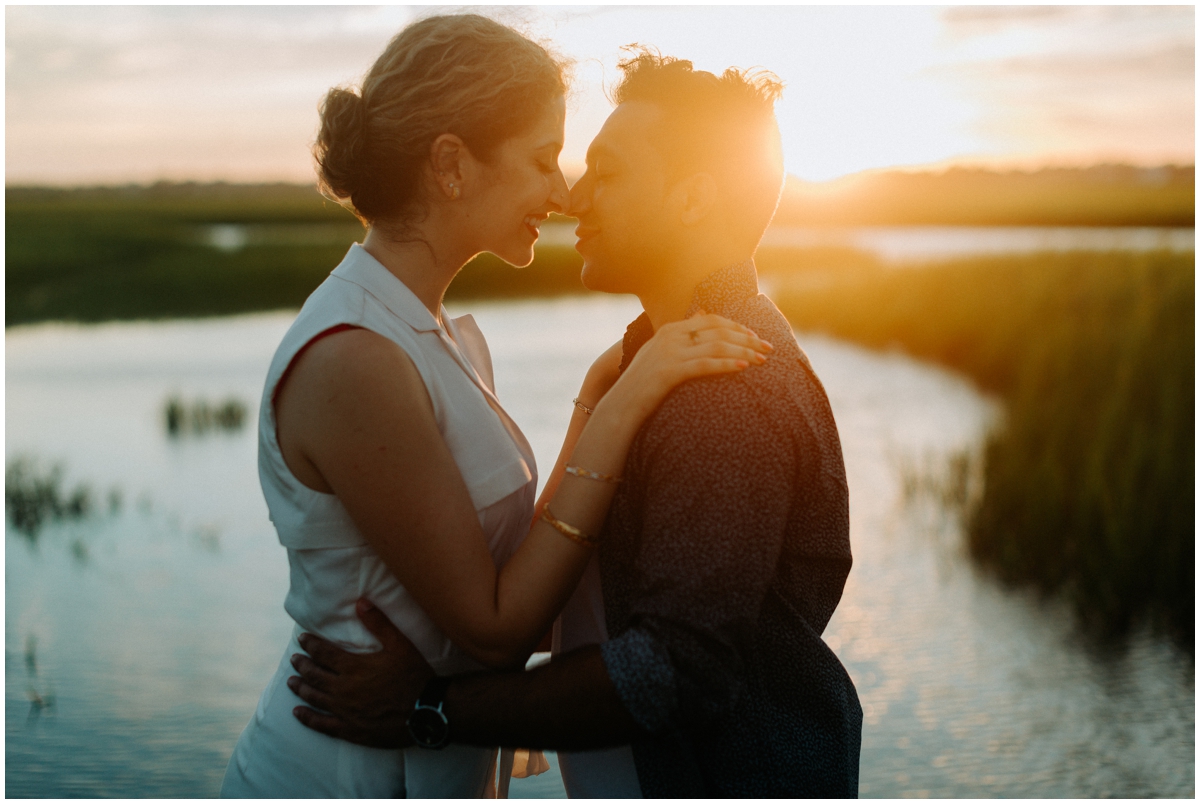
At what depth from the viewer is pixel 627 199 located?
2.31 metres

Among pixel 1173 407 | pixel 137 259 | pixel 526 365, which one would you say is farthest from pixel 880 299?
pixel 137 259

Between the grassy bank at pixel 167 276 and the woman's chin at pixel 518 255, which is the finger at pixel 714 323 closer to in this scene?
the woman's chin at pixel 518 255

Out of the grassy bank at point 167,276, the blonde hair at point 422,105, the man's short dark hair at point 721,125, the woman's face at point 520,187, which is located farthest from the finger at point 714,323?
the grassy bank at point 167,276

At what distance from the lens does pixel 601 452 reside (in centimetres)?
198

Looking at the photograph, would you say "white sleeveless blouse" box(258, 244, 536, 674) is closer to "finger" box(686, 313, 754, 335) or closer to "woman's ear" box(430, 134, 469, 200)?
"woman's ear" box(430, 134, 469, 200)

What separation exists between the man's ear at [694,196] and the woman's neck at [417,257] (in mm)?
523

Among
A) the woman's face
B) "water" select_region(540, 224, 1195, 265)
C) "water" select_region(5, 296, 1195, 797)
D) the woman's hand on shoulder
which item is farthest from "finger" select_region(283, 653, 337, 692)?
"water" select_region(540, 224, 1195, 265)

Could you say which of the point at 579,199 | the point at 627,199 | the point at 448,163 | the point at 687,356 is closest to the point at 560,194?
the point at 579,199

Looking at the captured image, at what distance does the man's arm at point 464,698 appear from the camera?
186 centimetres

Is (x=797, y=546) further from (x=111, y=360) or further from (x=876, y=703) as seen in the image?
(x=111, y=360)

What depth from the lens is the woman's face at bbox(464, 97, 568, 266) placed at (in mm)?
2238

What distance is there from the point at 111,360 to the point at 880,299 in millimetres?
15334

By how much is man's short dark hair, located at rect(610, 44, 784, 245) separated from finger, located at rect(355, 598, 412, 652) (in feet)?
3.81

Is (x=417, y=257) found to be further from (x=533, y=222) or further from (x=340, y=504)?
(x=340, y=504)
